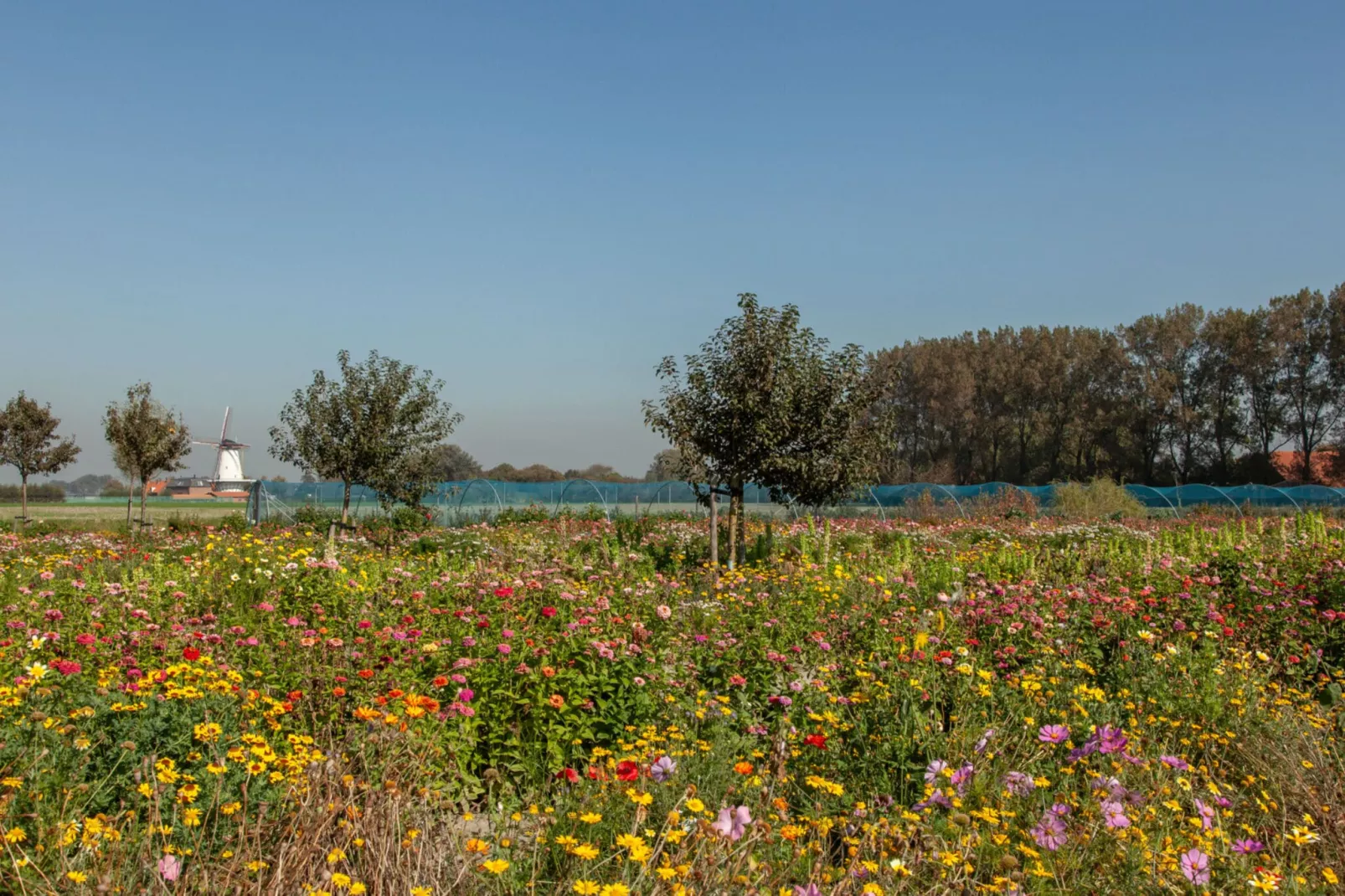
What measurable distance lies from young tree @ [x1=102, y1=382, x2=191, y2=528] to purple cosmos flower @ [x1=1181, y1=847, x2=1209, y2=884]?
24822 millimetres

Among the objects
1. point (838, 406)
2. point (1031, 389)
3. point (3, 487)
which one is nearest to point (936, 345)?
point (1031, 389)

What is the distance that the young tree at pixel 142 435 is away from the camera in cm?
2330

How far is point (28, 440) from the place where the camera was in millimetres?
27219

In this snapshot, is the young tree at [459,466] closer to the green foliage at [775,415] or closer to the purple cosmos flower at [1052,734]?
the green foliage at [775,415]

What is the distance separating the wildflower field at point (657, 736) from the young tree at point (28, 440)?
923 inches

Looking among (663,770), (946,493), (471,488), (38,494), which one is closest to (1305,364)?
(946,493)

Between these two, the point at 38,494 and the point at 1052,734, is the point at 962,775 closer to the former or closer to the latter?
the point at 1052,734

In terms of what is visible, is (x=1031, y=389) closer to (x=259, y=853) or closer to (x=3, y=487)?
(x=259, y=853)

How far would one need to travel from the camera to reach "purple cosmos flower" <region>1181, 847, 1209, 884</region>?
8.76 ft

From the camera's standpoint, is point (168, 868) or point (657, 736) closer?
point (168, 868)

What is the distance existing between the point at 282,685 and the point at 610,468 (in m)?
63.8

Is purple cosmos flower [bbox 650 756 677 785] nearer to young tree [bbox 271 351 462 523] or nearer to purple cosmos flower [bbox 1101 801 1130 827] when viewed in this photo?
purple cosmos flower [bbox 1101 801 1130 827]

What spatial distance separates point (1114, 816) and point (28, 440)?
3164 centimetres

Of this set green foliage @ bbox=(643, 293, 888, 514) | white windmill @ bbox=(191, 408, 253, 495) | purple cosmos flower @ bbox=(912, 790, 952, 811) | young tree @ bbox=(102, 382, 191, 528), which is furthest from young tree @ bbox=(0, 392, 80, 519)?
white windmill @ bbox=(191, 408, 253, 495)
